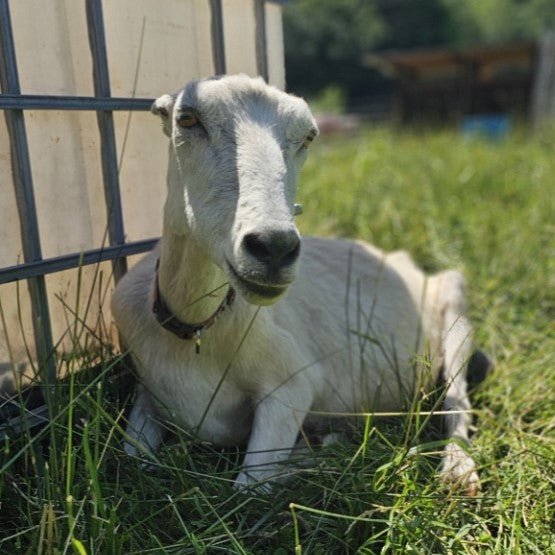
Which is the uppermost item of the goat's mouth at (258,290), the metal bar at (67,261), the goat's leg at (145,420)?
the goat's mouth at (258,290)

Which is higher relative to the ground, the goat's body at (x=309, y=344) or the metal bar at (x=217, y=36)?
the metal bar at (x=217, y=36)

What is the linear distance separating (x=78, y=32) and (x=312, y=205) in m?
3.97

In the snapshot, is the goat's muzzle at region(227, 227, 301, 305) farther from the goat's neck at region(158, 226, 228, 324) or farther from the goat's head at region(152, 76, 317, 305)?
the goat's neck at region(158, 226, 228, 324)

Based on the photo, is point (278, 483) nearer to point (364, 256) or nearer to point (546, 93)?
point (364, 256)

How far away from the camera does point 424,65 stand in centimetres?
2048

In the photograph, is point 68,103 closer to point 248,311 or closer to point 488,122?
point 248,311

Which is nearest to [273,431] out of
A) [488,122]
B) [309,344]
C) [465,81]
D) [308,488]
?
[308,488]

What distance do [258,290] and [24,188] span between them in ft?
3.82

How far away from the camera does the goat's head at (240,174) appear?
2.04 metres

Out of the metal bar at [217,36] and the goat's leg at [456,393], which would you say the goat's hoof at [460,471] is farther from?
the metal bar at [217,36]

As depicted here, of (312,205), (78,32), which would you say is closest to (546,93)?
(312,205)

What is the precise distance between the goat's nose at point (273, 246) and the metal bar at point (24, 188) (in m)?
0.96

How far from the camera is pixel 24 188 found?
2.65 metres

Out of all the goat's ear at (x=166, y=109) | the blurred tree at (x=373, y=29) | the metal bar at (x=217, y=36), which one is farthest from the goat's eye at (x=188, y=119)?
the blurred tree at (x=373, y=29)
